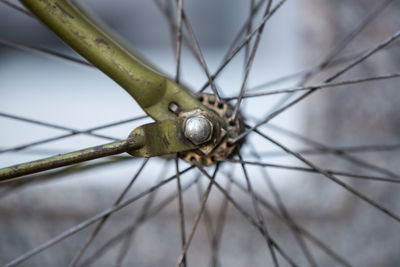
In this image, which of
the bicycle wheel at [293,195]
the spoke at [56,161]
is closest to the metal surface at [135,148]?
the spoke at [56,161]

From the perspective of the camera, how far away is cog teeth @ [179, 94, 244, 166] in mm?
463

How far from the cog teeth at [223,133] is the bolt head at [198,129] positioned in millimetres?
30

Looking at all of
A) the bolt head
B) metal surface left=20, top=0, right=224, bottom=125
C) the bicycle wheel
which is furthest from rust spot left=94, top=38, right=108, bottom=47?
the bicycle wheel

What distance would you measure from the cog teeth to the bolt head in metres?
0.03

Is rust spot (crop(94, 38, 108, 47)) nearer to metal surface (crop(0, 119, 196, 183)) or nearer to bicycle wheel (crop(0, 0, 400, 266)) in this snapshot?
metal surface (crop(0, 119, 196, 183))

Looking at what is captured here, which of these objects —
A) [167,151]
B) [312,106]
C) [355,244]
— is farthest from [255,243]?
[167,151]

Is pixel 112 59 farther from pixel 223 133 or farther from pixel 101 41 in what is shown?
pixel 223 133

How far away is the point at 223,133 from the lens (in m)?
0.46

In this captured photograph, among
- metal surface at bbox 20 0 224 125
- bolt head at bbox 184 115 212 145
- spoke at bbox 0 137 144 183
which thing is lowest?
spoke at bbox 0 137 144 183

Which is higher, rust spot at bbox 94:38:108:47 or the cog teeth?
rust spot at bbox 94:38:108:47

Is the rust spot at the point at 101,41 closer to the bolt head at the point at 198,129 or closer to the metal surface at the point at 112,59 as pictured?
the metal surface at the point at 112,59

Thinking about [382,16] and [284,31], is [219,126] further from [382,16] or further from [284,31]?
[284,31]

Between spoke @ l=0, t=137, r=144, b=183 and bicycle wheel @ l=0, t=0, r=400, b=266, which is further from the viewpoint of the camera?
bicycle wheel @ l=0, t=0, r=400, b=266

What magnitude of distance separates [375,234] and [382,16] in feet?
1.70
